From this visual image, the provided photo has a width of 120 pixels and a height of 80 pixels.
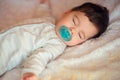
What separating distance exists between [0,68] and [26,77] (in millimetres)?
211

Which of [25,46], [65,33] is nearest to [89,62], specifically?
[65,33]

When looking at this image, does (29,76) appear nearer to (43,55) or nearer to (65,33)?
(43,55)

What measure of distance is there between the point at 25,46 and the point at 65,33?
20cm

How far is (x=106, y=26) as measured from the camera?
117 cm

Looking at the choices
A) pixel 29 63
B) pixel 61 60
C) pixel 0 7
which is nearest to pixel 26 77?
pixel 29 63

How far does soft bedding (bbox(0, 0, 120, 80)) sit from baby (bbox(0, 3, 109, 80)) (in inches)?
1.4

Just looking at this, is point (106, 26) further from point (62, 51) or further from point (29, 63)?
point (29, 63)

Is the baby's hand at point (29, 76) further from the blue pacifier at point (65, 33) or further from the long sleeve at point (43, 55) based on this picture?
the blue pacifier at point (65, 33)

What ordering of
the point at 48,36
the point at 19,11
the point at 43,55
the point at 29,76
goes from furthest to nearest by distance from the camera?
the point at 19,11, the point at 48,36, the point at 43,55, the point at 29,76

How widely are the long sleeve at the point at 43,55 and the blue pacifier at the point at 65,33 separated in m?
0.03

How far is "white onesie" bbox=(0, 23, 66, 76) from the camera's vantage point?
1.03 m

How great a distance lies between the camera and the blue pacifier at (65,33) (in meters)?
1.08

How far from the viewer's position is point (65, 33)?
1.08 meters

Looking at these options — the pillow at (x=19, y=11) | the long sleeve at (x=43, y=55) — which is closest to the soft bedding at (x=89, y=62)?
the long sleeve at (x=43, y=55)
